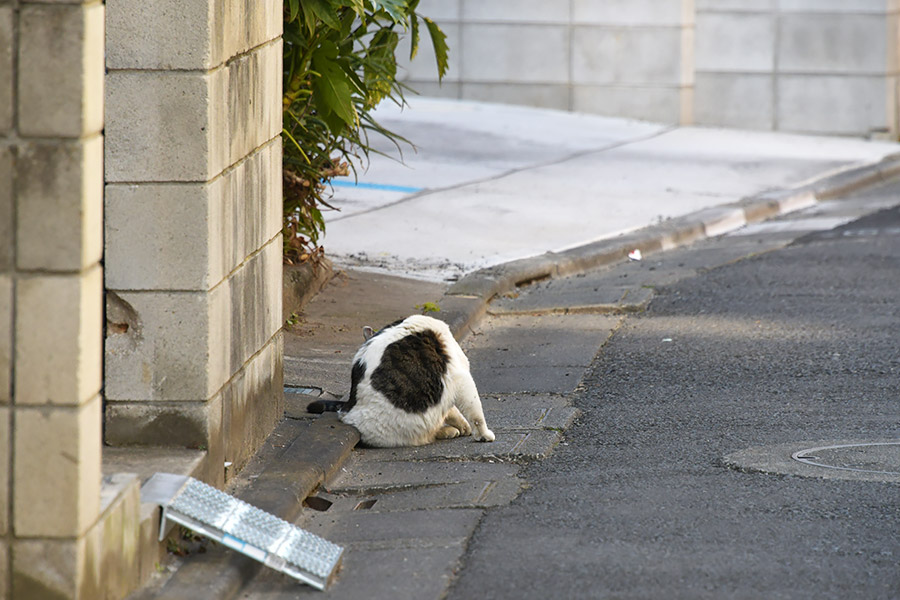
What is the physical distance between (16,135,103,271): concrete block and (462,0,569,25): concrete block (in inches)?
595

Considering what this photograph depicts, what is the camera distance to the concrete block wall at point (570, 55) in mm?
18172

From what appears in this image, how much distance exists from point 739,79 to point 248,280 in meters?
14.3

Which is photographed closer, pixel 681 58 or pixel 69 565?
pixel 69 565

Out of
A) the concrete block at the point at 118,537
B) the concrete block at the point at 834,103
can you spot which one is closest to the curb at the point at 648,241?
the concrete block at the point at 834,103

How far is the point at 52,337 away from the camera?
368cm

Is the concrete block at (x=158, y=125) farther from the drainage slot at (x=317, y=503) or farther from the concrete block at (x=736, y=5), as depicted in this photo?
the concrete block at (x=736, y=5)

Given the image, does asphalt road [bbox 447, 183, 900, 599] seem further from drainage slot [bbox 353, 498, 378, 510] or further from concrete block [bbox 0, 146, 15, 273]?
concrete block [bbox 0, 146, 15, 273]

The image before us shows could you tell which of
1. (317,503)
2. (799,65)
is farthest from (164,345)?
(799,65)

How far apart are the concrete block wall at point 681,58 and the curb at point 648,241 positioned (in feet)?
6.39

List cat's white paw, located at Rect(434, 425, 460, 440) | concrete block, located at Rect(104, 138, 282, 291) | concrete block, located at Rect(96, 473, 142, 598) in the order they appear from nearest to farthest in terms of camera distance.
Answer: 1. concrete block, located at Rect(96, 473, 142, 598)
2. concrete block, located at Rect(104, 138, 282, 291)
3. cat's white paw, located at Rect(434, 425, 460, 440)

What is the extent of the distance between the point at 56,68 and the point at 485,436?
317cm

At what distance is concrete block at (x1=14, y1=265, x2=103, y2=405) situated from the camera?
3666 mm

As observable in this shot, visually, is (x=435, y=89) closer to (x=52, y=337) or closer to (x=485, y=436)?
(x=485, y=436)

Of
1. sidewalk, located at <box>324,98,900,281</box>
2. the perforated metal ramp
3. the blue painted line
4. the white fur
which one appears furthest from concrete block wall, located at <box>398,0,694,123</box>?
the perforated metal ramp
